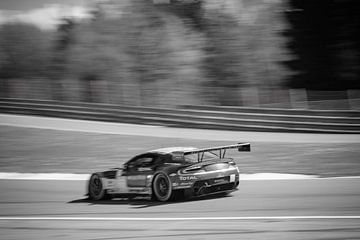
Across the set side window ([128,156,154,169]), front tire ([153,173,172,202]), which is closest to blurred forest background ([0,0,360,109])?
side window ([128,156,154,169])

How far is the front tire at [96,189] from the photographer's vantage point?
12.0 m

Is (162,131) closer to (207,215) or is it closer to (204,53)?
(207,215)

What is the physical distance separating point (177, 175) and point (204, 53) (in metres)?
35.2

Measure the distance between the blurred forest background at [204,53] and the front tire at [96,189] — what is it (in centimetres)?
1207

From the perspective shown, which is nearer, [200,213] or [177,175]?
[200,213]

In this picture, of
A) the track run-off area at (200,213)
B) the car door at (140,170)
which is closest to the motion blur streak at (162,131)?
the track run-off area at (200,213)

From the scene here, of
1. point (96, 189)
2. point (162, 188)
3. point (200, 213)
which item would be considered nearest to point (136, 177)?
point (162, 188)

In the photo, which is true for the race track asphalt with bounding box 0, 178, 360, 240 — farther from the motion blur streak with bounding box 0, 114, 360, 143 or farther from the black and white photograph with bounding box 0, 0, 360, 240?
the motion blur streak with bounding box 0, 114, 360, 143

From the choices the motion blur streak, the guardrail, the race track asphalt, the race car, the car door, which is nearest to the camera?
the race track asphalt

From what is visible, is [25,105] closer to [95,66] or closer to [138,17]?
[138,17]

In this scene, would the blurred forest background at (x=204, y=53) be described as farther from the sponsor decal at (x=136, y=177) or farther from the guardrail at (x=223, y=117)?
the sponsor decal at (x=136, y=177)

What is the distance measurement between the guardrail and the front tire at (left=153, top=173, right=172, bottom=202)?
Result: 33.6ft

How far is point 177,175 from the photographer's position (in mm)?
10398

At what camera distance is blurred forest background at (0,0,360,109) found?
98.4 feet
